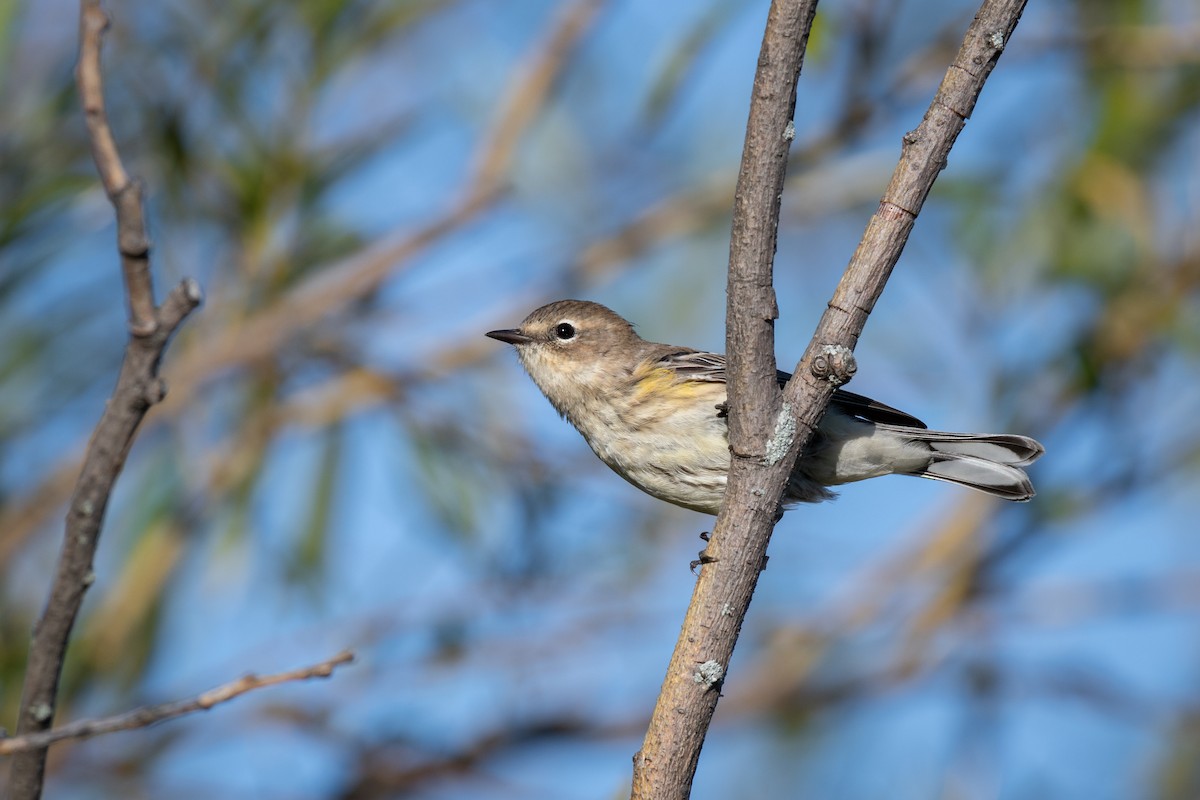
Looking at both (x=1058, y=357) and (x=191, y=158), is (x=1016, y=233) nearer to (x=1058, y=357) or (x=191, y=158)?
(x=1058, y=357)

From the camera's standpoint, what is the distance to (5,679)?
393 cm

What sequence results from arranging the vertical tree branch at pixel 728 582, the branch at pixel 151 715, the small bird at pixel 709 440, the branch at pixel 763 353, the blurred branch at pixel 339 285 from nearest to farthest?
the branch at pixel 151 715 → the branch at pixel 763 353 → the vertical tree branch at pixel 728 582 → the small bird at pixel 709 440 → the blurred branch at pixel 339 285

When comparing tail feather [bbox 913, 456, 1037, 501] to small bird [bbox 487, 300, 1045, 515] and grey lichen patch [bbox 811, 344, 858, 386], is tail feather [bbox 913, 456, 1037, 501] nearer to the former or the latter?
small bird [bbox 487, 300, 1045, 515]

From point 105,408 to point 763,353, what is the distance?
3.44 feet

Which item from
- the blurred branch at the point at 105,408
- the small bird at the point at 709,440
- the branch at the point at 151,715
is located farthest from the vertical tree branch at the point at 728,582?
the small bird at the point at 709,440

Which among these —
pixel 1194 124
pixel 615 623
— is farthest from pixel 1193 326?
pixel 615 623

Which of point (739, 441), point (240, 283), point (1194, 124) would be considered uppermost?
point (1194, 124)

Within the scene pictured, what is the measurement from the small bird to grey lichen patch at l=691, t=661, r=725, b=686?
1254 millimetres

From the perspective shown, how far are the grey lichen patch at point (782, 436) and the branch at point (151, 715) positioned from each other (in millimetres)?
780

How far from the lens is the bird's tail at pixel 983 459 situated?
3.43 metres

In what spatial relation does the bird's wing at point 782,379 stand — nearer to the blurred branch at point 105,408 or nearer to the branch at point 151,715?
the branch at point 151,715

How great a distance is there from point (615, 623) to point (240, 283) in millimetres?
1948

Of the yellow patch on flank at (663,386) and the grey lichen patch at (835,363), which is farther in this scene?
the yellow patch on flank at (663,386)

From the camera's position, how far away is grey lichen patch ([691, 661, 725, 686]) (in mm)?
2104
